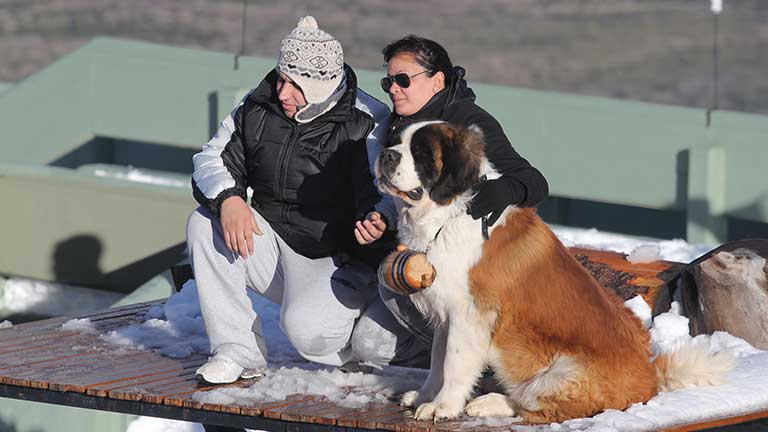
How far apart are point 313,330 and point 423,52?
40.0 inches

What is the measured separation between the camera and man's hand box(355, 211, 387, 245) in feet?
14.7

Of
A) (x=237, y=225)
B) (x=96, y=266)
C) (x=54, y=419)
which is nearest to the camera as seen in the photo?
(x=237, y=225)

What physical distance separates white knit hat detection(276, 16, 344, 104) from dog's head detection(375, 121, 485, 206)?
1.84 ft

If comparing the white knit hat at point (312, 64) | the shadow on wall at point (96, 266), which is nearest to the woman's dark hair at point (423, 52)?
the white knit hat at point (312, 64)

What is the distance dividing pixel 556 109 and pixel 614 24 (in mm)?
10419

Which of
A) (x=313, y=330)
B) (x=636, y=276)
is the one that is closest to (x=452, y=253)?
(x=313, y=330)

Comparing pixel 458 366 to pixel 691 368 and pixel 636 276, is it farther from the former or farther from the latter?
pixel 636 276

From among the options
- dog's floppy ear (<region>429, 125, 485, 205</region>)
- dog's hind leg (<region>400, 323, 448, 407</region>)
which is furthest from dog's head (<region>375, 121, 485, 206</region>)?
dog's hind leg (<region>400, 323, 448, 407</region>)

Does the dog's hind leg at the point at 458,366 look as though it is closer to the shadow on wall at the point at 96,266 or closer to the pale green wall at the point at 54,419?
the pale green wall at the point at 54,419

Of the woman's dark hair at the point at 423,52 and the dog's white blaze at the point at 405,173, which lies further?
the woman's dark hair at the point at 423,52

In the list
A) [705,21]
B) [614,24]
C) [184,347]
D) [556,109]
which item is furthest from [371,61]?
[184,347]

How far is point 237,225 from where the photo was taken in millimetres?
4641

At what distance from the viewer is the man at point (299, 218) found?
4.71m

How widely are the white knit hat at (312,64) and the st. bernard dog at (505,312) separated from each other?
58 centimetres
